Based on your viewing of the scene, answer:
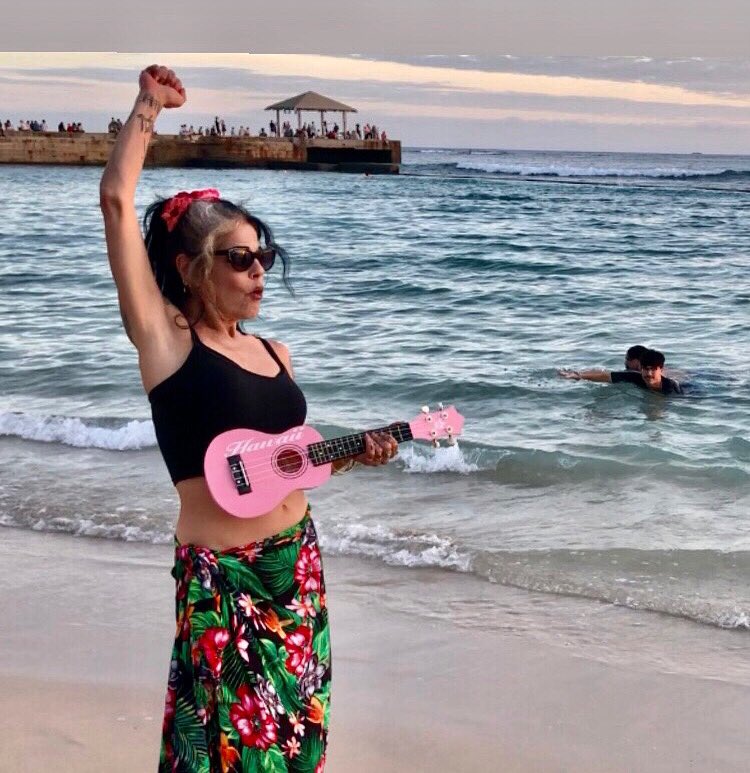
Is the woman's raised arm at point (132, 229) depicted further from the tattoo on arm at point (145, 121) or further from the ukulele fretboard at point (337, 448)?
the ukulele fretboard at point (337, 448)

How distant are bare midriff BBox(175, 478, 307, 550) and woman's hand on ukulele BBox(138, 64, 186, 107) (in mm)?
830

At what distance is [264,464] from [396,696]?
75.3 inches

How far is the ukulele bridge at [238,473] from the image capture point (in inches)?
97.0

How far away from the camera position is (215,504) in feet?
8.20

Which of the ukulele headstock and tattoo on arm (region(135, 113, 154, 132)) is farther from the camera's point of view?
the ukulele headstock

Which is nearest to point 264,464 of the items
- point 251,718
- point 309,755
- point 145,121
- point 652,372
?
point 251,718

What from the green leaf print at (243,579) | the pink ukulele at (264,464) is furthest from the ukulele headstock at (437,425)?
the green leaf print at (243,579)

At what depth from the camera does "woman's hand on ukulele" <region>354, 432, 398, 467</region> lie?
270 cm

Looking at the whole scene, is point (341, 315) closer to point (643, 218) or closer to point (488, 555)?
point (488, 555)

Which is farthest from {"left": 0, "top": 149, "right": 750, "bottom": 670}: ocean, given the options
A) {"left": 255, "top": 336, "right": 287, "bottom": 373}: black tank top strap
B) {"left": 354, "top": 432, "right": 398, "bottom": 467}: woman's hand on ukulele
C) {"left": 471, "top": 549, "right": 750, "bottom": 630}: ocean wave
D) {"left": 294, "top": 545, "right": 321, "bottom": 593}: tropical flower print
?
{"left": 255, "top": 336, "right": 287, "bottom": 373}: black tank top strap

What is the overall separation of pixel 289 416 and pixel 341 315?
40.4 ft

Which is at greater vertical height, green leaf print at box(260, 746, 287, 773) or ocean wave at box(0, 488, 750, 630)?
green leaf print at box(260, 746, 287, 773)

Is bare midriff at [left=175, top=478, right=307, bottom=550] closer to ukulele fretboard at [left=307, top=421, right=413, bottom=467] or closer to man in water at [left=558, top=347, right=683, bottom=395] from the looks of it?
ukulele fretboard at [left=307, top=421, right=413, bottom=467]

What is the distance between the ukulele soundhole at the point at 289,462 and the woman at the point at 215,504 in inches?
2.4
